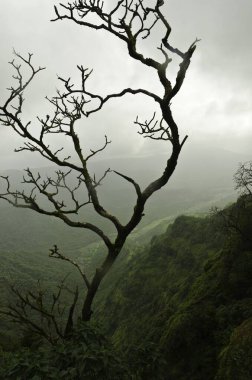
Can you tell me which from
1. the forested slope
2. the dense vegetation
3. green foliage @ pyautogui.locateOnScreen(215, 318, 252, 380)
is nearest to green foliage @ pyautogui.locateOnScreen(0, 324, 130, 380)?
the dense vegetation

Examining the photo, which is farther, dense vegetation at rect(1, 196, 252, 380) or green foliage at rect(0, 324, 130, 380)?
dense vegetation at rect(1, 196, 252, 380)

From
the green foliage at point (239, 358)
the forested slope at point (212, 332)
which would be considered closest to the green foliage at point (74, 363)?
the forested slope at point (212, 332)

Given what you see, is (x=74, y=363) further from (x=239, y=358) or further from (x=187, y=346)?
(x=187, y=346)

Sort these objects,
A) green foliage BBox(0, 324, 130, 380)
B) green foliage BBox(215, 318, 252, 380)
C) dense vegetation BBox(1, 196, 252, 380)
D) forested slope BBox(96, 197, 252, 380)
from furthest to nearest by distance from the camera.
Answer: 1. green foliage BBox(215, 318, 252, 380)
2. forested slope BBox(96, 197, 252, 380)
3. dense vegetation BBox(1, 196, 252, 380)
4. green foliage BBox(0, 324, 130, 380)

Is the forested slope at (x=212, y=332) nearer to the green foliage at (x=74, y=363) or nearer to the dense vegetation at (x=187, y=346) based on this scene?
the dense vegetation at (x=187, y=346)

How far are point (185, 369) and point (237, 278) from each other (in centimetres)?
680

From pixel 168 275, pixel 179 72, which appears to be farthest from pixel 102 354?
pixel 168 275

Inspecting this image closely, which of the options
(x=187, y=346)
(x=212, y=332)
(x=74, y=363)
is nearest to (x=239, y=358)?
(x=212, y=332)

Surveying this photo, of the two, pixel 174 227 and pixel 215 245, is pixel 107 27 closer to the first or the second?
pixel 215 245

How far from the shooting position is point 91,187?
24.8ft

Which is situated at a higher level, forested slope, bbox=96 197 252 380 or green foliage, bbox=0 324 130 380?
green foliage, bbox=0 324 130 380

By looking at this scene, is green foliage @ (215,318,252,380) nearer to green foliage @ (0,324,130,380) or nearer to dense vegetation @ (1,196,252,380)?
dense vegetation @ (1,196,252,380)

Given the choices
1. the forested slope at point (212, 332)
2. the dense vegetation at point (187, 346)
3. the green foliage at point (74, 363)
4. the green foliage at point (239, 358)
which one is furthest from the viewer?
the green foliage at point (239, 358)

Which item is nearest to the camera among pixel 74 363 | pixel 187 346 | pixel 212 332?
pixel 74 363
